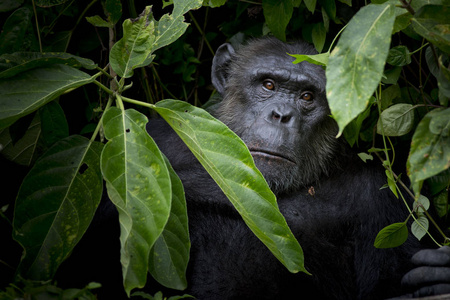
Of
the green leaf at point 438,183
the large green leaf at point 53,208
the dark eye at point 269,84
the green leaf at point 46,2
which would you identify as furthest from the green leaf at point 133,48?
the green leaf at point 438,183

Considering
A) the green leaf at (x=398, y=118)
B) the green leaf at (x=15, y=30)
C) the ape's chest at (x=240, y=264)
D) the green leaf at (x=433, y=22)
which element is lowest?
the ape's chest at (x=240, y=264)

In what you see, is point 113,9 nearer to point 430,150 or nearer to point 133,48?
point 133,48

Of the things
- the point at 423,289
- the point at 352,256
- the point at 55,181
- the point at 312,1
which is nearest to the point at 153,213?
the point at 55,181

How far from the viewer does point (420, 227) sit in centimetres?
317

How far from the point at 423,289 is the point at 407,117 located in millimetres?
→ 1052

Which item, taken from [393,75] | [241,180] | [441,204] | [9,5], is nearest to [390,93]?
[393,75]

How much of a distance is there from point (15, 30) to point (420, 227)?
3.09 meters

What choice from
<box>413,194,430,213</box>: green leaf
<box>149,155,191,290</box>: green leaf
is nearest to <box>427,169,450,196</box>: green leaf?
<box>413,194,430,213</box>: green leaf

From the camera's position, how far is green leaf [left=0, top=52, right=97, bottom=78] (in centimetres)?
240

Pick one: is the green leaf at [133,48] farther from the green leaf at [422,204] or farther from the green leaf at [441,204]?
the green leaf at [441,204]

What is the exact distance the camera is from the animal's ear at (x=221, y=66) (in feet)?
14.3

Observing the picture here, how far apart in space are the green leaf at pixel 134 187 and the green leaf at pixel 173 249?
0.94ft

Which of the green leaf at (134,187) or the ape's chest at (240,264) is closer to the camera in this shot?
the green leaf at (134,187)

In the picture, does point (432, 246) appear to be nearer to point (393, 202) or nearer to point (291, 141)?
point (393, 202)
